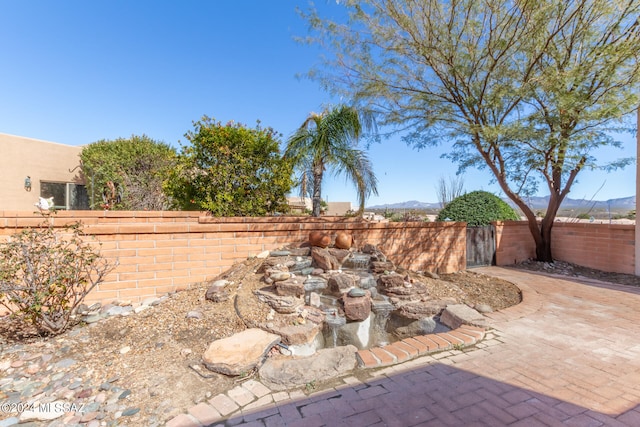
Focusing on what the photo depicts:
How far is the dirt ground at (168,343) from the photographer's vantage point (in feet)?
6.82

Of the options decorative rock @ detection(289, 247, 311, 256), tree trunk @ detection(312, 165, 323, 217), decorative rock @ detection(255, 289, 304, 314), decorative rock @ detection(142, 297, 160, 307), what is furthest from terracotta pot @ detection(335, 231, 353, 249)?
decorative rock @ detection(142, 297, 160, 307)

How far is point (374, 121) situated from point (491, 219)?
408 cm

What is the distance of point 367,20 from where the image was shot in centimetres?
549

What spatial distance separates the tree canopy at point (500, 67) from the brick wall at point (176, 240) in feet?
9.74

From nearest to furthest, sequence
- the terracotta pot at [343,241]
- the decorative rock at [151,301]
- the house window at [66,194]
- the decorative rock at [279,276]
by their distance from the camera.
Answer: the decorative rock at [151,301] < the decorative rock at [279,276] < the terracotta pot at [343,241] < the house window at [66,194]

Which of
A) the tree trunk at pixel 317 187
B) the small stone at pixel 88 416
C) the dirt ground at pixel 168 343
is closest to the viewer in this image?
the small stone at pixel 88 416

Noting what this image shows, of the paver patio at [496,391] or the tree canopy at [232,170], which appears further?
the tree canopy at [232,170]

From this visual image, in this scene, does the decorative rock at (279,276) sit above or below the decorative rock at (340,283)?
above

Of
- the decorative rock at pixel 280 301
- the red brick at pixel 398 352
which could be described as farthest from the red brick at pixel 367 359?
the decorative rock at pixel 280 301

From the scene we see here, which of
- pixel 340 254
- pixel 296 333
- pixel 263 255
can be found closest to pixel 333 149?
pixel 340 254

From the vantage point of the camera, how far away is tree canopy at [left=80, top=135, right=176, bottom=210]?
23.4 feet

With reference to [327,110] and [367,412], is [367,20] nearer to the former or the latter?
[327,110]

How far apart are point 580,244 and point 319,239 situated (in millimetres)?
7001

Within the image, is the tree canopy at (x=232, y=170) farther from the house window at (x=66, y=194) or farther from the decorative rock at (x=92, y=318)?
the house window at (x=66, y=194)
